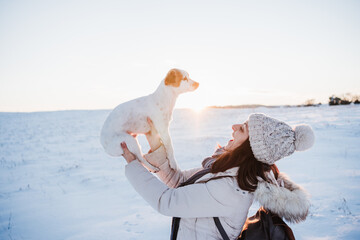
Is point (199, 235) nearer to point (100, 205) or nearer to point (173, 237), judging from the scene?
point (173, 237)

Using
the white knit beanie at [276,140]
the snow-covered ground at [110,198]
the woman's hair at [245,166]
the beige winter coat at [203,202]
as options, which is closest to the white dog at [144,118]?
the beige winter coat at [203,202]

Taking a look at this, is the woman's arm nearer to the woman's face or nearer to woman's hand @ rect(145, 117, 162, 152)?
woman's hand @ rect(145, 117, 162, 152)

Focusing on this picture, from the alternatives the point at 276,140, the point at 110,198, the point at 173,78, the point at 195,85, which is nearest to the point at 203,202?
the point at 276,140

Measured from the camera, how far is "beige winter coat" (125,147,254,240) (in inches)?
53.6

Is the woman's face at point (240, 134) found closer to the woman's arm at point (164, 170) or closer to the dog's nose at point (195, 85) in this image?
the woman's arm at point (164, 170)

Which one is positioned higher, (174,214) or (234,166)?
(234,166)

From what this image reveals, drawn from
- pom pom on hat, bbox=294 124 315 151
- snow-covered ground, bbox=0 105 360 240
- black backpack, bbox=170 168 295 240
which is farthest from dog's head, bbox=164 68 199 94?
snow-covered ground, bbox=0 105 360 240

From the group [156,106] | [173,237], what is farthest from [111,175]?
[173,237]

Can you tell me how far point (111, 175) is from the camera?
22.0 feet

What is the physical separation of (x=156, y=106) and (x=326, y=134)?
10.1m

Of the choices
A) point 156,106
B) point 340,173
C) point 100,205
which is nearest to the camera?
point 156,106

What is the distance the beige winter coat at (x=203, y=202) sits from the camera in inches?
53.6

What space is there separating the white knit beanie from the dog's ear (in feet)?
6.19

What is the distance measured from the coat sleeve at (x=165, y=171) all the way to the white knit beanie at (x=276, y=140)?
932mm
